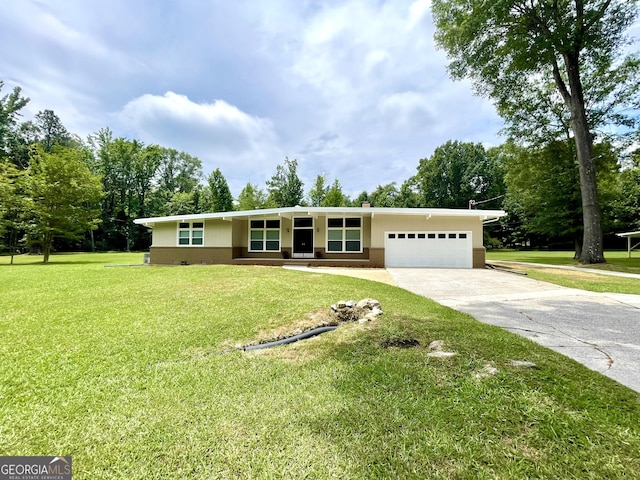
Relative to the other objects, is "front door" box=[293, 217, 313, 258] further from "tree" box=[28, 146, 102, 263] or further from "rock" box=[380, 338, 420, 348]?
"tree" box=[28, 146, 102, 263]

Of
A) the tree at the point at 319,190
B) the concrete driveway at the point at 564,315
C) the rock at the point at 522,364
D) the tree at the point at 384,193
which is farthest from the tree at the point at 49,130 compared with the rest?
the rock at the point at 522,364

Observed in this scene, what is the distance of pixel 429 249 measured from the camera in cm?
1358

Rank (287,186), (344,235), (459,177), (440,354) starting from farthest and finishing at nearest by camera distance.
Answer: (459,177) < (287,186) < (344,235) < (440,354)

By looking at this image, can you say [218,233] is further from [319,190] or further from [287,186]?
[319,190]

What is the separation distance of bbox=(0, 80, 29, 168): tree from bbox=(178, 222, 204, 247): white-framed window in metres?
31.8

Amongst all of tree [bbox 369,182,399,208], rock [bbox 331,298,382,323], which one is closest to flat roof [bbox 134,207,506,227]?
rock [bbox 331,298,382,323]

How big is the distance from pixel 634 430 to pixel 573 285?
8.38 meters

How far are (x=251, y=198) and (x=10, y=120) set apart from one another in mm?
30075

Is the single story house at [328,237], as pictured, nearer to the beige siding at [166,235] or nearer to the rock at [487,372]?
the beige siding at [166,235]

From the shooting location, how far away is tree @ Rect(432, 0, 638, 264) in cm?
1334

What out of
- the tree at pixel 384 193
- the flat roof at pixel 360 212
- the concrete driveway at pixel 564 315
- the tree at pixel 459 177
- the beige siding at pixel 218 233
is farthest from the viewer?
the tree at pixel 384 193

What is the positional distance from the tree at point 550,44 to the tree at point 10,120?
4453 centimetres

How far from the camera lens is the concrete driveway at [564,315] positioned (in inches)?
124

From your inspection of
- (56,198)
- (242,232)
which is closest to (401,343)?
(242,232)
